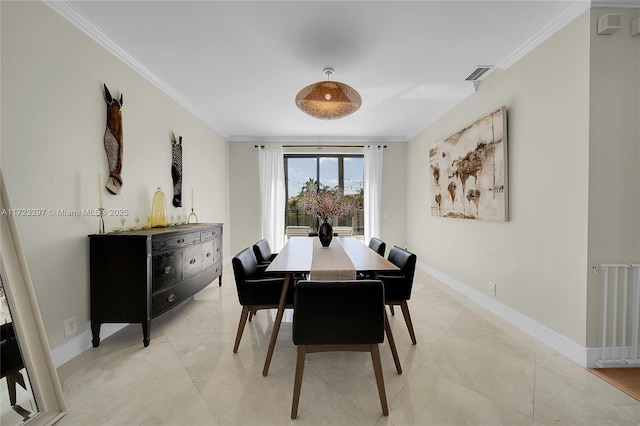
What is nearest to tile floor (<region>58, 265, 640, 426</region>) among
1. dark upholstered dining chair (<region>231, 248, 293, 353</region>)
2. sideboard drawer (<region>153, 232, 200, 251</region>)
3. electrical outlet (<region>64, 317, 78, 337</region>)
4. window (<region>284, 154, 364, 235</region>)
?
electrical outlet (<region>64, 317, 78, 337</region>)

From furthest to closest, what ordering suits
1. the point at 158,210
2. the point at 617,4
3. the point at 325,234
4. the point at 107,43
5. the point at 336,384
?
1. the point at 158,210
2. the point at 325,234
3. the point at 107,43
4. the point at 617,4
5. the point at 336,384

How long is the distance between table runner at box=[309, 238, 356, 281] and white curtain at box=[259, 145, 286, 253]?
9.48 feet

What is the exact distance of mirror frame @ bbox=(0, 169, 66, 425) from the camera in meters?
1.42

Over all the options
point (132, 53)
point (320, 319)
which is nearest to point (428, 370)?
point (320, 319)

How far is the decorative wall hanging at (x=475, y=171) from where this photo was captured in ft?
8.67

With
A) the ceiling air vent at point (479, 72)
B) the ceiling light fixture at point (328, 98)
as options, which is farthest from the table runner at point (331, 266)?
the ceiling air vent at point (479, 72)

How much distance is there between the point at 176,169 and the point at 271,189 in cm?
209

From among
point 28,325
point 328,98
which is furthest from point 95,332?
point 328,98

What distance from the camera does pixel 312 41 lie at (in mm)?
2289

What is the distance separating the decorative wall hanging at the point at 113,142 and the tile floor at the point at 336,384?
136 cm

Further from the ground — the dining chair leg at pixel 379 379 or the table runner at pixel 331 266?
the table runner at pixel 331 266

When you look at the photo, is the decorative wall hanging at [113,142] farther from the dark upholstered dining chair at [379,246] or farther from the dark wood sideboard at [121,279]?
the dark upholstered dining chair at [379,246]

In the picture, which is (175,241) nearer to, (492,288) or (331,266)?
(331,266)

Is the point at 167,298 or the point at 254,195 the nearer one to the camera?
the point at 167,298
